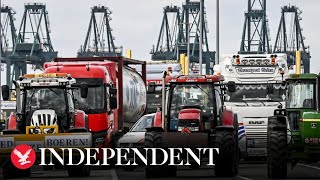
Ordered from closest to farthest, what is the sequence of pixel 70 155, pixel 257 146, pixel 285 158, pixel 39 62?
pixel 285 158 < pixel 70 155 < pixel 257 146 < pixel 39 62

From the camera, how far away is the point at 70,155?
3088 cm

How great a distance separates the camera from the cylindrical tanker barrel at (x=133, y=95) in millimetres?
44250

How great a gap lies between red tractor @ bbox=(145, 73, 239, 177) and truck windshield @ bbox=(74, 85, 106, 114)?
24.7ft

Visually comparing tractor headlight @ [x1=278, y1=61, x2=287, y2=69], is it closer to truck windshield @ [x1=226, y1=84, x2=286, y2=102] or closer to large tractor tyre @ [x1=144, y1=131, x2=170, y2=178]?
truck windshield @ [x1=226, y1=84, x2=286, y2=102]

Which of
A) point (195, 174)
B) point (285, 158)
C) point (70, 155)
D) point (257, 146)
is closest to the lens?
point (285, 158)

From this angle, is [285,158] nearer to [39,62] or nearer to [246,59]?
[246,59]

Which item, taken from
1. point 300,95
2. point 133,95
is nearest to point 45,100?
point 300,95

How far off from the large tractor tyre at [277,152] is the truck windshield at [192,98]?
268cm

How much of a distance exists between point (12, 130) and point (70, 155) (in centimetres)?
197

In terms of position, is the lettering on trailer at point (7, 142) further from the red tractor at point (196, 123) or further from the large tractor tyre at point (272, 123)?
the large tractor tyre at point (272, 123)

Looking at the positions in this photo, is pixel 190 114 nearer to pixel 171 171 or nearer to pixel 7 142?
pixel 171 171

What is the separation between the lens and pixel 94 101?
128 ft

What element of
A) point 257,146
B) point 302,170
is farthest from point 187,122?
point 257,146

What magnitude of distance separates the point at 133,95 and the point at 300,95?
659 inches
